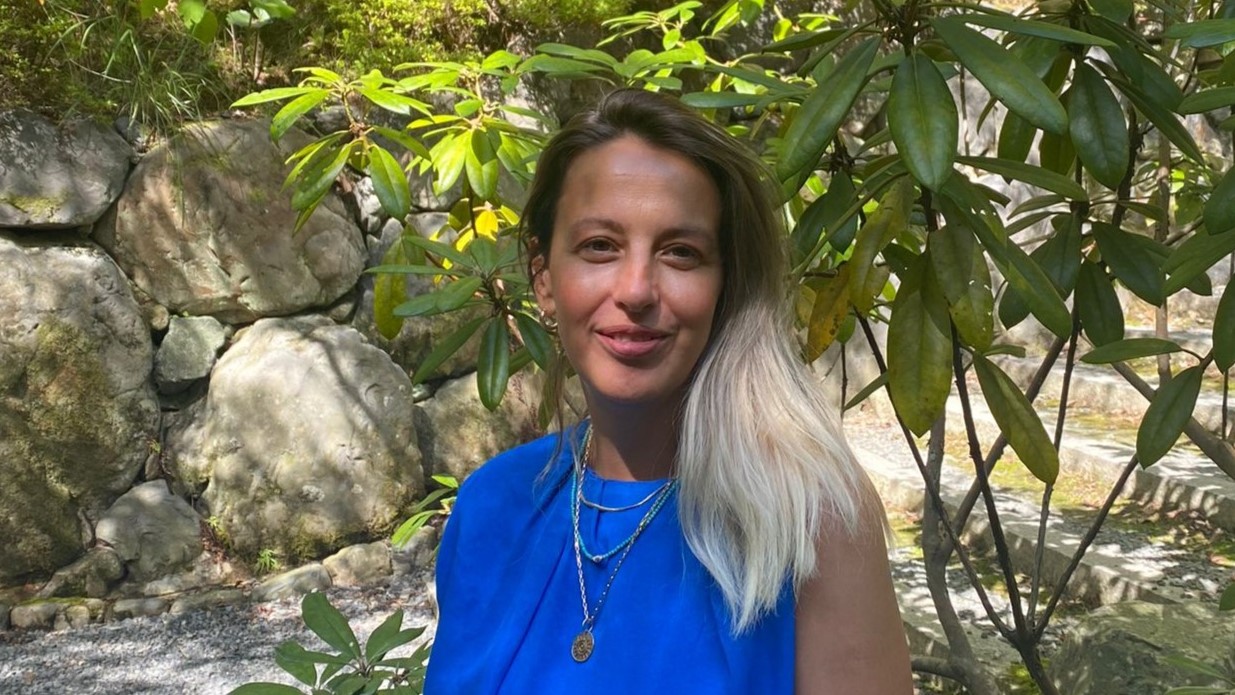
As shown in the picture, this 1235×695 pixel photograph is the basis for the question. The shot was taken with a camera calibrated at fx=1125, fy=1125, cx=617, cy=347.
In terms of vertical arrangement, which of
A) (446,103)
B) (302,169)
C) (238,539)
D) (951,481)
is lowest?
(238,539)

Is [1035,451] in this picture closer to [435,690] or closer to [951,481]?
[435,690]

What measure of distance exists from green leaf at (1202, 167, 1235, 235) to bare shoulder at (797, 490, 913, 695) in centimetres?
49

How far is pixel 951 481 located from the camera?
4.65 m

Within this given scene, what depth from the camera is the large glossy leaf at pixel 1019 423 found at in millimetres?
1259

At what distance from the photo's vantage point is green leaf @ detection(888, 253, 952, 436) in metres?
1.14

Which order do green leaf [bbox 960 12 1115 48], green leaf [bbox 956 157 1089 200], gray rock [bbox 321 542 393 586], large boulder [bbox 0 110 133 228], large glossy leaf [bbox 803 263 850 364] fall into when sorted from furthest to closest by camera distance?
gray rock [bbox 321 542 393 586], large boulder [bbox 0 110 133 228], large glossy leaf [bbox 803 263 850 364], green leaf [bbox 956 157 1089 200], green leaf [bbox 960 12 1115 48]

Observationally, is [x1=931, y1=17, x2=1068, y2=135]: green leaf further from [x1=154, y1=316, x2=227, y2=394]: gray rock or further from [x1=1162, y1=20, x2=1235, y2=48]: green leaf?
[x1=154, y1=316, x2=227, y2=394]: gray rock

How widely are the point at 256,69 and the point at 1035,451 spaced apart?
4.05 metres

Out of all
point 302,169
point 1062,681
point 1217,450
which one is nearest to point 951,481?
point 1062,681

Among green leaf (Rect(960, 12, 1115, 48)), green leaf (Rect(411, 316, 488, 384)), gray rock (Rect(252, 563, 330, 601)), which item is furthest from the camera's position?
gray rock (Rect(252, 563, 330, 601))

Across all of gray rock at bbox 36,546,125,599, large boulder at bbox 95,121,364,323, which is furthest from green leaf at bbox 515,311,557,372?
gray rock at bbox 36,546,125,599

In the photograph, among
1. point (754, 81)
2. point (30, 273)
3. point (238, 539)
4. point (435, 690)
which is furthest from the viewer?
point (238, 539)

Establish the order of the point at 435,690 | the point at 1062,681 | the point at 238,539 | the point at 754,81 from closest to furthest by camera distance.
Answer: the point at 435,690 < the point at 754,81 < the point at 1062,681 < the point at 238,539

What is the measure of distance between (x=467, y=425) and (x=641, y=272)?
13.1ft
